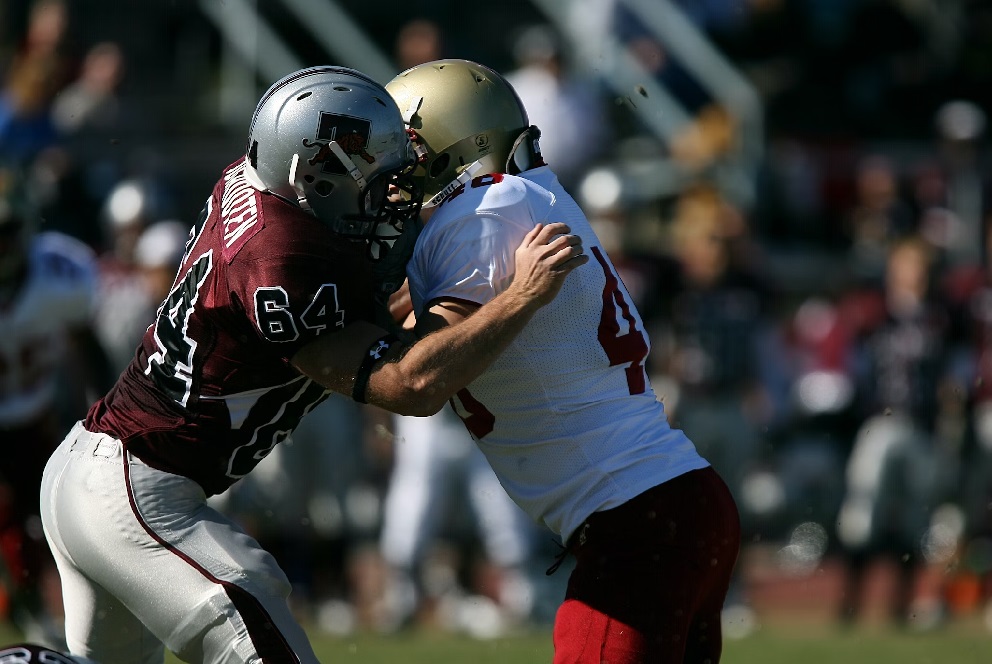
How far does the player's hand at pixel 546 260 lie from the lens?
3.27 m

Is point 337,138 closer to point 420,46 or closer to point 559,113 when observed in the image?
point 559,113

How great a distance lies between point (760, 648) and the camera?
21.6 feet

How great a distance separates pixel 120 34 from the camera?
12.5 meters

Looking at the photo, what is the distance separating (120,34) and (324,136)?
970 centimetres

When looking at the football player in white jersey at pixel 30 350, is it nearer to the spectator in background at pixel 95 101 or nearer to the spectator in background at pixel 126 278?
the spectator in background at pixel 126 278

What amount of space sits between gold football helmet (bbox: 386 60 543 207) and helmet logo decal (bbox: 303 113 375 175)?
25 centimetres

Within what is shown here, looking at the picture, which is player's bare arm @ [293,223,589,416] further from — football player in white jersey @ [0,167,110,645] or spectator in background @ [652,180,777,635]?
spectator in background @ [652,180,777,635]

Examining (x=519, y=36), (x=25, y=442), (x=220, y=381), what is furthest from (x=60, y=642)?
(x=519, y=36)

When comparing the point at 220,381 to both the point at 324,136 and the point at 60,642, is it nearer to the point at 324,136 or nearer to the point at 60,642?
the point at 324,136

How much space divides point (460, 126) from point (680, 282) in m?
4.79

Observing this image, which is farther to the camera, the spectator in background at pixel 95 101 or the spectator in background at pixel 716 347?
the spectator in background at pixel 95 101

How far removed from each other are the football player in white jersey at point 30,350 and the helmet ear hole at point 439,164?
133 inches

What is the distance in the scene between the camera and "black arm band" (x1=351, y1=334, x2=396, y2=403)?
10.8 ft

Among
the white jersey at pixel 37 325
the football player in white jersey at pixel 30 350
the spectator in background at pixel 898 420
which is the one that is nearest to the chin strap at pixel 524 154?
the football player in white jersey at pixel 30 350
